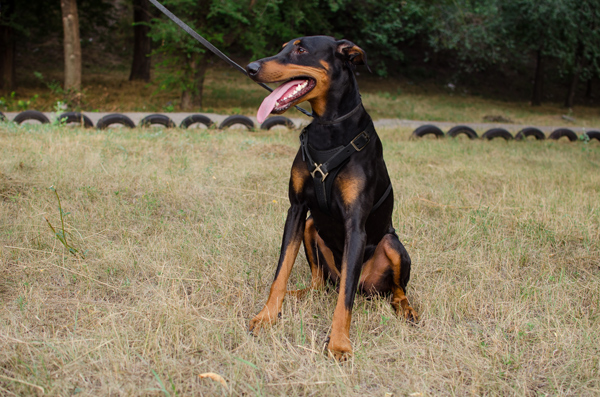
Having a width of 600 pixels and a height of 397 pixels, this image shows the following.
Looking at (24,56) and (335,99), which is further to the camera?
(24,56)

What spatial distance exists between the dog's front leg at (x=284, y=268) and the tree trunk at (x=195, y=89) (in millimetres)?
10688

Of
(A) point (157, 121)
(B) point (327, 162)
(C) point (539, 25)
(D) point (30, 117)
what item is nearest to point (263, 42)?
(A) point (157, 121)

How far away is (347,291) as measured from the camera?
2.42 metres

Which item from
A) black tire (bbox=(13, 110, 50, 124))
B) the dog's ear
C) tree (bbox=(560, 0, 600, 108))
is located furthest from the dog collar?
tree (bbox=(560, 0, 600, 108))

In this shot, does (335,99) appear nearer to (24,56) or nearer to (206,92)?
(206,92)

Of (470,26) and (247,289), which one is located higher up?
(470,26)

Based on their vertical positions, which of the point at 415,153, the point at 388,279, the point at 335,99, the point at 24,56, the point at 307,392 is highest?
the point at 24,56

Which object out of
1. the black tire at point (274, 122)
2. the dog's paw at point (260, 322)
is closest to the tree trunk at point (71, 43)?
the black tire at point (274, 122)

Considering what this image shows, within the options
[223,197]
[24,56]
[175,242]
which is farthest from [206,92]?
[175,242]

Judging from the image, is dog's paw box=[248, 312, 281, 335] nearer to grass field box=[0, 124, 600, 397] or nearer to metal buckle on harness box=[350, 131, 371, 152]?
grass field box=[0, 124, 600, 397]

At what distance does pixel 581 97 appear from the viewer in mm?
26312

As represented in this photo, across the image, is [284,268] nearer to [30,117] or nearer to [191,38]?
[30,117]

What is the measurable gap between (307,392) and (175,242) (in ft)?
6.30

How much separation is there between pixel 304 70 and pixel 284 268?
42.4 inches
